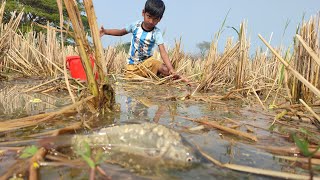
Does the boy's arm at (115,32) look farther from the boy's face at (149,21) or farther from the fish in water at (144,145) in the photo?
the fish in water at (144,145)

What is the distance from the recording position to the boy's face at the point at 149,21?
441 cm

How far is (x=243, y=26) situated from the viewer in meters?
3.16

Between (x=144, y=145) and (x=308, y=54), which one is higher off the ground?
(x=308, y=54)

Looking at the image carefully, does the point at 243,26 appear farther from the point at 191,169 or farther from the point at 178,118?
the point at 191,169

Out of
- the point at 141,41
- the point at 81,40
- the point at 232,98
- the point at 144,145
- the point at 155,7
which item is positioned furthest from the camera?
the point at 141,41

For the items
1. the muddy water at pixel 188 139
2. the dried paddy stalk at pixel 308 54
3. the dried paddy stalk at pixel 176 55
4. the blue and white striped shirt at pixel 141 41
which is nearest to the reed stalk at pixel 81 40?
the muddy water at pixel 188 139

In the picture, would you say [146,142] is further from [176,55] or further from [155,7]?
[176,55]

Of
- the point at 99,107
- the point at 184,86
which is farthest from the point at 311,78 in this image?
the point at 184,86

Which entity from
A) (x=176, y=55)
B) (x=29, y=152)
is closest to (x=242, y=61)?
(x=176, y=55)

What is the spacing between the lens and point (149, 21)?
4449mm

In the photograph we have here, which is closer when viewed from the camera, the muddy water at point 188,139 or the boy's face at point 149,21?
the muddy water at point 188,139

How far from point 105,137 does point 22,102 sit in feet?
4.51

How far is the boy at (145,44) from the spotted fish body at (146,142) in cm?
338

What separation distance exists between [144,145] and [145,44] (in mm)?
3872
